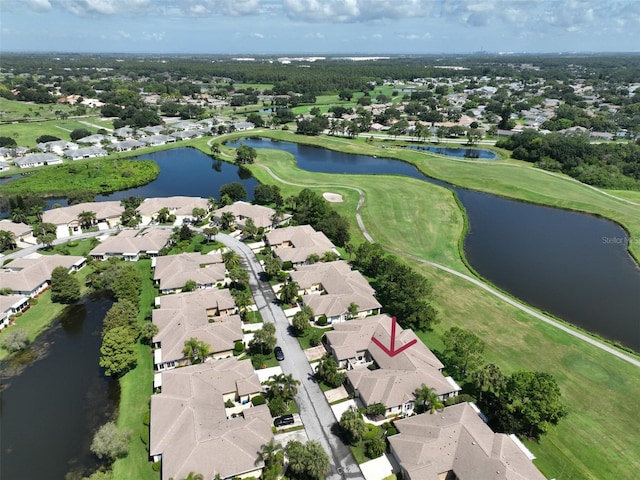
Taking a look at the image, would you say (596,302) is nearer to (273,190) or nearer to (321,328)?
(321,328)

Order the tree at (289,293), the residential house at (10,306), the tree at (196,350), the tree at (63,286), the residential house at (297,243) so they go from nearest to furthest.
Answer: the tree at (196,350) → the residential house at (10,306) → the tree at (289,293) → the tree at (63,286) → the residential house at (297,243)

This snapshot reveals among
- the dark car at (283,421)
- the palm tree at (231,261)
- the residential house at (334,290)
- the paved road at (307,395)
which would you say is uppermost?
the palm tree at (231,261)

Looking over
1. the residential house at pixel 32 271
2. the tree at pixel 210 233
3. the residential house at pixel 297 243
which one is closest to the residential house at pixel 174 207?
the tree at pixel 210 233

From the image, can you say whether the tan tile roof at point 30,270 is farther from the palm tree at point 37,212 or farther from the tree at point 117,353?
the tree at point 117,353

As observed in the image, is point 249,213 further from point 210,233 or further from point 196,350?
point 196,350

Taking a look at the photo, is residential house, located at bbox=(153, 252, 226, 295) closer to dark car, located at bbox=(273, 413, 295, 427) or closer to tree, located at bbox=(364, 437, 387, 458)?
dark car, located at bbox=(273, 413, 295, 427)

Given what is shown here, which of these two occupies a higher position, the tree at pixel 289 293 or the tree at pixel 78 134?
the tree at pixel 78 134

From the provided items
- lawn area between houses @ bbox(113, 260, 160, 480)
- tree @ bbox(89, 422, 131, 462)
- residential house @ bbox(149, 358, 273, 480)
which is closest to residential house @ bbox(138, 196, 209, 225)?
lawn area between houses @ bbox(113, 260, 160, 480)
